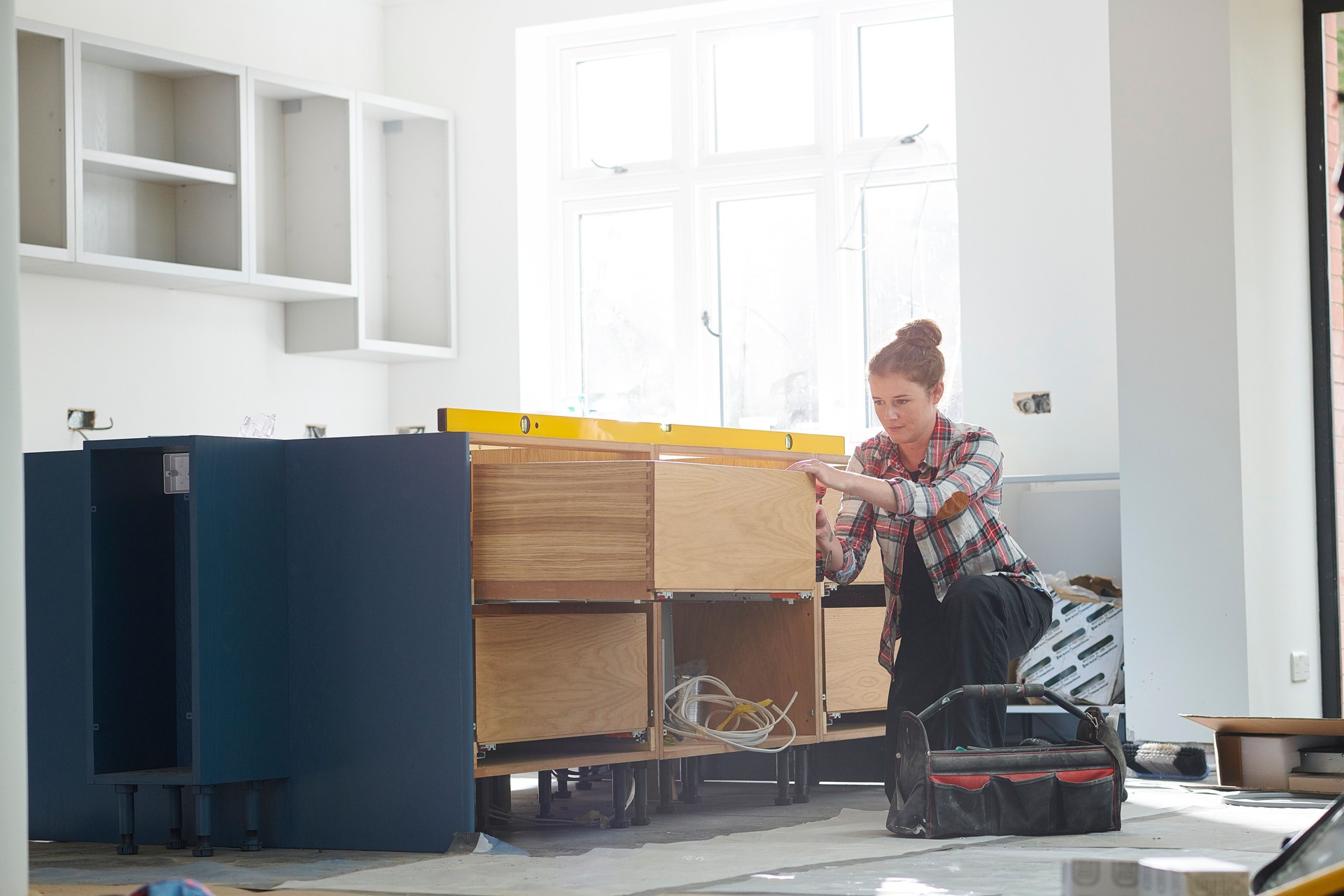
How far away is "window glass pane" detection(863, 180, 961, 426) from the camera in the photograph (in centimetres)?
570

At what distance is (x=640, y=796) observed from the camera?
341 centimetres

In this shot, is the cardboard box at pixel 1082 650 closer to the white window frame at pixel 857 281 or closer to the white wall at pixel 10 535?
the white window frame at pixel 857 281

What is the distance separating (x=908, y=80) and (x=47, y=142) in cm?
285

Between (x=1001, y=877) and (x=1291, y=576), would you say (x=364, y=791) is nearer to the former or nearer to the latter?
(x=1001, y=877)

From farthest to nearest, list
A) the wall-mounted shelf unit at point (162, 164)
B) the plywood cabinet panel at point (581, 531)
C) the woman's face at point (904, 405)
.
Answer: the wall-mounted shelf unit at point (162, 164) < the woman's face at point (904, 405) < the plywood cabinet panel at point (581, 531)

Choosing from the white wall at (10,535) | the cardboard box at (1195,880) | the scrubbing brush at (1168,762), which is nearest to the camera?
the cardboard box at (1195,880)

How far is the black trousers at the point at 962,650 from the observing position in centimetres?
317

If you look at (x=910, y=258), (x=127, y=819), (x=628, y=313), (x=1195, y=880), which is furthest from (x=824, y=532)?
(x=628, y=313)

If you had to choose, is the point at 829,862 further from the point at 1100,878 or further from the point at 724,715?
the point at 1100,878

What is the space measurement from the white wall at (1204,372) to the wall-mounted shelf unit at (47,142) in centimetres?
294

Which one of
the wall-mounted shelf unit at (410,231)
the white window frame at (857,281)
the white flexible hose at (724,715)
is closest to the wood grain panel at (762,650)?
the white flexible hose at (724,715)

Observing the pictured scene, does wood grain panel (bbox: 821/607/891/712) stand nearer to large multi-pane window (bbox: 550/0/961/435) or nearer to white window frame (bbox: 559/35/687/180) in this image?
large multi-pane window (bbox: 550/0/961/435)

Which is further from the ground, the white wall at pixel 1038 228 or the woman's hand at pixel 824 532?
the white wall at pixel 1038 228

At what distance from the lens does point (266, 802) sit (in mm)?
3154
